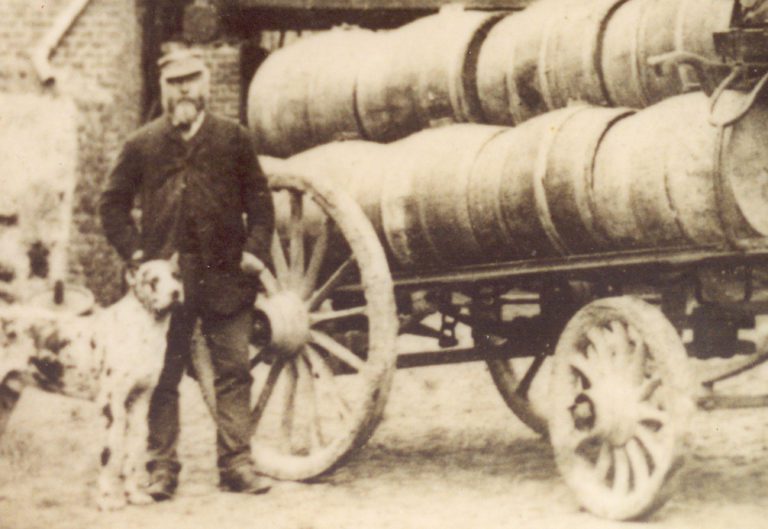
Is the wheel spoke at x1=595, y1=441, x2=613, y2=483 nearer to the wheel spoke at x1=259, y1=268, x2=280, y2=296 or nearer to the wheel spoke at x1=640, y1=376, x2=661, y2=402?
the wheel spoke at x1=640, y1=376, x2=661, y2=402

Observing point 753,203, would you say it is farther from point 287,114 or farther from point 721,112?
point 287,114

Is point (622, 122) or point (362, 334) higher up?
point (622, 122)

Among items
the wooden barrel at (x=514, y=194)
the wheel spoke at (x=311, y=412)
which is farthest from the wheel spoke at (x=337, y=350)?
the wooden barrel at (x=514, y=194)

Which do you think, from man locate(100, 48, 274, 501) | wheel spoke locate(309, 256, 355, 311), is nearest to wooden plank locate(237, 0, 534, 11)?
wheel spoke locate(309, 256, 355, 311)

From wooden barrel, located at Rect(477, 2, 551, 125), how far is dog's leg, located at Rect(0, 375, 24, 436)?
8.12 ft

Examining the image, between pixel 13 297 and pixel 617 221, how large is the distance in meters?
2.64

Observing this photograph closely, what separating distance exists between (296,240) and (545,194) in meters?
1.38

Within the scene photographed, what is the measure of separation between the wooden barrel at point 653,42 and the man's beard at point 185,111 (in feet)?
5.68

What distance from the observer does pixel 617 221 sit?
17.1 ft

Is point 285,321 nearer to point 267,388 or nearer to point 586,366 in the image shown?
point 267,388

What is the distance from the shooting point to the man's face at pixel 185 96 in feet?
18.3

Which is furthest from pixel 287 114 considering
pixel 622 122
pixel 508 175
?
pixel 622 122

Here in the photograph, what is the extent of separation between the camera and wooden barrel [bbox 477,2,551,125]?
6074mm

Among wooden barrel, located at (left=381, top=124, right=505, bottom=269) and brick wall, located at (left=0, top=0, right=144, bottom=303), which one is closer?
wooden barrel, located at (left=381, top=124, right=505, bottom=269)
